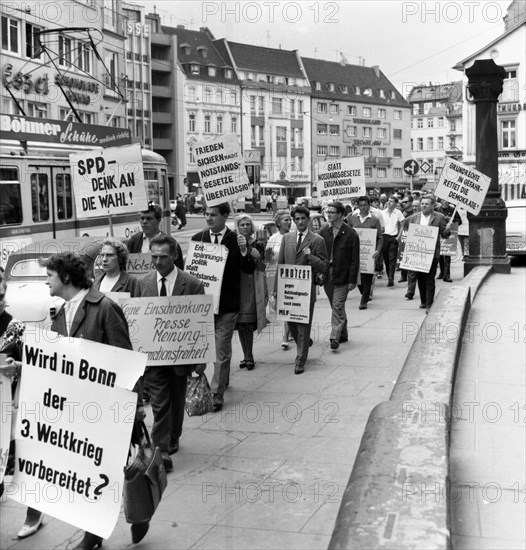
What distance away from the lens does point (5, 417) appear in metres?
5.02

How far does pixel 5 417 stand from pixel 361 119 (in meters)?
108

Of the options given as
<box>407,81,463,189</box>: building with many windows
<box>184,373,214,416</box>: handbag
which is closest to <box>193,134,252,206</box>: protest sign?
<box>184,373,214,416</box>: handbag

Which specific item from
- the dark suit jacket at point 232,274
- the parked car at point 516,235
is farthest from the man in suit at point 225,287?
the parked car at point 516,235

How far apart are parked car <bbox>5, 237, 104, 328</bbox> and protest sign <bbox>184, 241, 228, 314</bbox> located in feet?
3.47

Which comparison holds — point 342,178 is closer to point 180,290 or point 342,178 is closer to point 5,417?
point 180,290

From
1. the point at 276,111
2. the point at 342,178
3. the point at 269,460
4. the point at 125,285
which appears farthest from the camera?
the point at 276,111

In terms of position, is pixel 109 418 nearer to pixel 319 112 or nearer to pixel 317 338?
pixel 317 338

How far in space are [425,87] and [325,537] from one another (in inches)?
5559

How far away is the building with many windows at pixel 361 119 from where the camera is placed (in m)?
103

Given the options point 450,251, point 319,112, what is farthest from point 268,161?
point 450,251

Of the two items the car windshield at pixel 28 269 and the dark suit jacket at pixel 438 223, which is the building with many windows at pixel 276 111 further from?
the car windshield at pixel 28 269

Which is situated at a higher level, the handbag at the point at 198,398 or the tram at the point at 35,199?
the tram at the point at 35,199

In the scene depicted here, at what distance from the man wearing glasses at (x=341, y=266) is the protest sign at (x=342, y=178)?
4.46 m

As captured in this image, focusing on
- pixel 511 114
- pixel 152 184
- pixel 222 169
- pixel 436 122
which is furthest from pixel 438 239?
pixel 436 122
